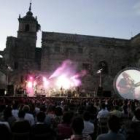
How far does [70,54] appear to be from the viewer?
145ft

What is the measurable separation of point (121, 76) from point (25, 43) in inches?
861

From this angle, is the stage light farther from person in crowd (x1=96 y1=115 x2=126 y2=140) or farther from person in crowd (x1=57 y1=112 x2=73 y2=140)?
person in crowd (x1=96 y1=115 x2=126 y2=140)

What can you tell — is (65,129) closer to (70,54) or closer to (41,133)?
(41,133)

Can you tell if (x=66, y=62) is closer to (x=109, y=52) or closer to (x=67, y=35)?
(x=67, y=35)

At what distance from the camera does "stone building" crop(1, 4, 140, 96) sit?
4341 centimetres

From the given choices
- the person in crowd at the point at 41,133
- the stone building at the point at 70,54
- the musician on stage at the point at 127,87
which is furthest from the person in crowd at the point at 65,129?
the stone building at the point at 70,54

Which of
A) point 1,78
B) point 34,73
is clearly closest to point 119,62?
point 34,73

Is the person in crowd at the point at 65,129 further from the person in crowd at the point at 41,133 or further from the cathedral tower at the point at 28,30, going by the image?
the cathedral tower at the point at 28,30

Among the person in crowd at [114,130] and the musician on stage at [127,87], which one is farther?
the musician on stage at [127,87]

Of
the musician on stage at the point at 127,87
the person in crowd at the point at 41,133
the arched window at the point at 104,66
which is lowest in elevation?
the person in crowd at the point at 41,133

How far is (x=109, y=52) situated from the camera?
151 ft

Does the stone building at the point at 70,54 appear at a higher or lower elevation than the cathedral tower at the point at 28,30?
lower

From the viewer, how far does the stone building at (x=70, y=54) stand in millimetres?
43406

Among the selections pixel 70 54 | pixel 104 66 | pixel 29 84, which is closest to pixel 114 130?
pixel 29 84
